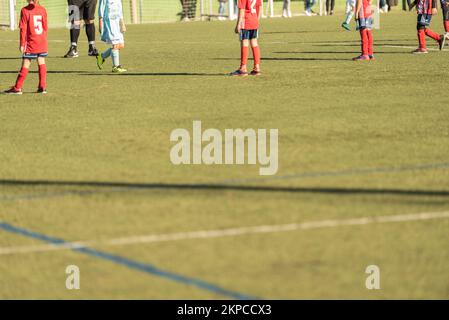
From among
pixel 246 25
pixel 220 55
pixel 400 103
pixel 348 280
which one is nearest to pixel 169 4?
pixel 220 55

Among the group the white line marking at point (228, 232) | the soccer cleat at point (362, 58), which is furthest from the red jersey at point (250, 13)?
the white line marking at point (228, 232)

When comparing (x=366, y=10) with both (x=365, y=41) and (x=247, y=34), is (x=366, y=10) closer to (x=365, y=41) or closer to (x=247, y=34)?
(x=365, y=41)

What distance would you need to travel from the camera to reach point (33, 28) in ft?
60.0

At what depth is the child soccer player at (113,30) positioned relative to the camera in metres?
23.1

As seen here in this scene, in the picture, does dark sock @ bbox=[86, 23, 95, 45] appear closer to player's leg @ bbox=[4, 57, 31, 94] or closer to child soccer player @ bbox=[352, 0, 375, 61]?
child soccer player @ bbox=[352, 0, 375, 61]

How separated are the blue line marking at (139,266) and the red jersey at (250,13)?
12.8 metres

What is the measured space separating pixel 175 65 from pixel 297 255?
17.3 m

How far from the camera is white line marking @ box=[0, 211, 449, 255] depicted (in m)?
7.85

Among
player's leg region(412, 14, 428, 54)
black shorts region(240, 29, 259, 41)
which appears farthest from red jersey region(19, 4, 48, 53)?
player's leg region(412, 14, 428, 54)

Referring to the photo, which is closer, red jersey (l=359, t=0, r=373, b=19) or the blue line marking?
the blue line marking

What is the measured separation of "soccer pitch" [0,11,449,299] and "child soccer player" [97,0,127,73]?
10.5ft

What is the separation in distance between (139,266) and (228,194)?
240 cm

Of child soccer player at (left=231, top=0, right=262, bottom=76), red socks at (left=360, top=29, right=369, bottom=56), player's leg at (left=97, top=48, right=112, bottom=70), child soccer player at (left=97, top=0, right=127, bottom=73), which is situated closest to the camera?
child soccer player at (left=231, top=0, right=262, bottom=76)

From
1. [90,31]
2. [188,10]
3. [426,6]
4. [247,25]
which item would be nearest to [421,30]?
[426,6]
